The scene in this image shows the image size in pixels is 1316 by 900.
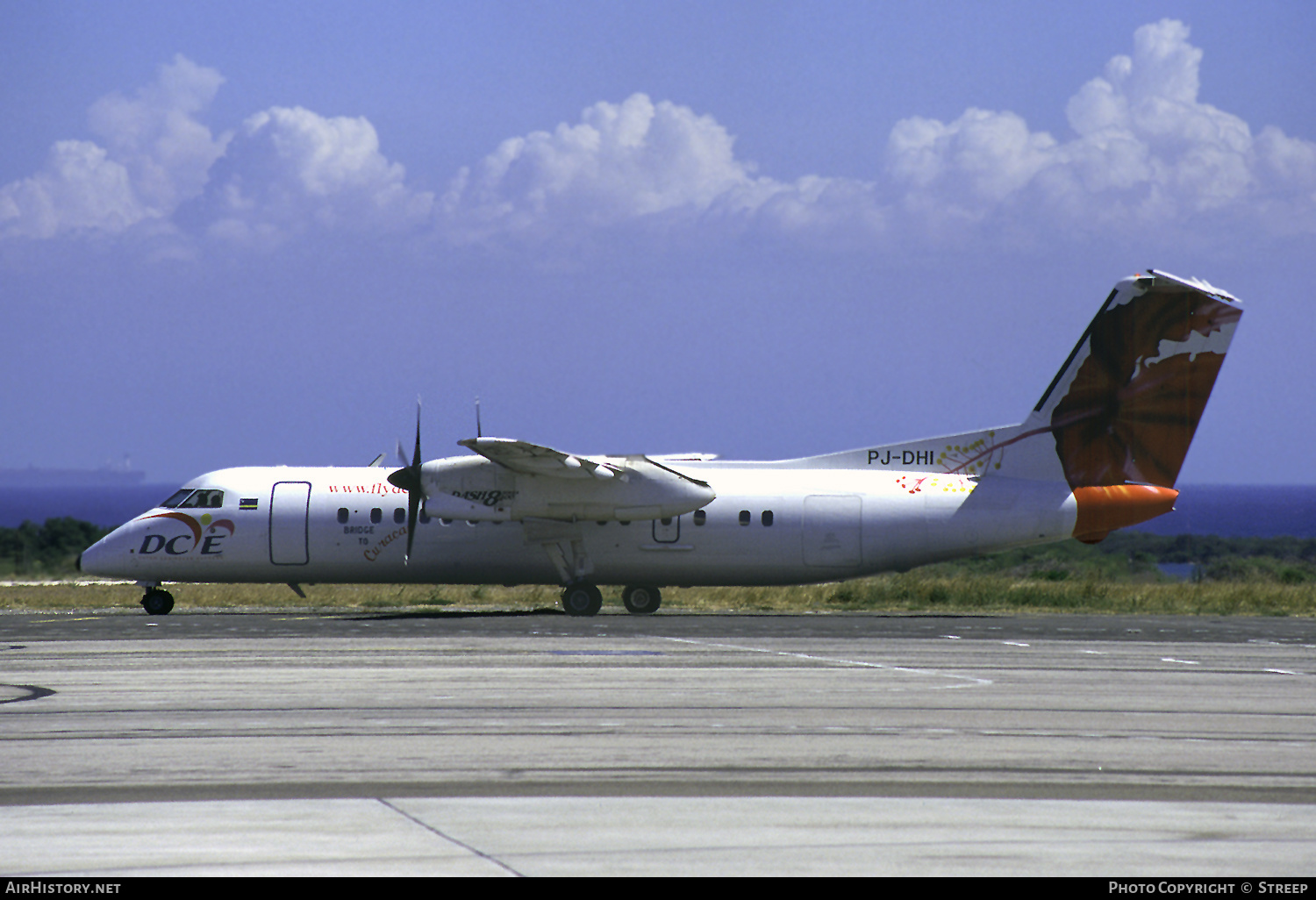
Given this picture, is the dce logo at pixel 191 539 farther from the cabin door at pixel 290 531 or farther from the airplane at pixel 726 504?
the cabin door at pixel 290 531

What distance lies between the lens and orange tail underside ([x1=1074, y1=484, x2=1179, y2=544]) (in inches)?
1056

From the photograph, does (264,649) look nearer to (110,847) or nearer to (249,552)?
(249,552)

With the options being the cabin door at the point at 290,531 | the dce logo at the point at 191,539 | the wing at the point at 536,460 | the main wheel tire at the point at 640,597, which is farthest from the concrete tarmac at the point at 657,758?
the main wheel tire at the point at 640,597

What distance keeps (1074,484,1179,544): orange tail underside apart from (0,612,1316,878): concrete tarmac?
214 inches

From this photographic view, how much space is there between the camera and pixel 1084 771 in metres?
11.0

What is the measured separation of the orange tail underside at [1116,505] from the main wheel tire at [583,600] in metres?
10.3

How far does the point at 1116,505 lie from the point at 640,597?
1061 cm

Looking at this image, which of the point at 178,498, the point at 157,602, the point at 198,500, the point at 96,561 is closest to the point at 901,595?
the point at 198,500

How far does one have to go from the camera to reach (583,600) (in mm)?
28672

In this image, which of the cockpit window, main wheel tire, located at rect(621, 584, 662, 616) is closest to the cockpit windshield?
the cockpit window

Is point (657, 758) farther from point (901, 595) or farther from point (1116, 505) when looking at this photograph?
point (901, 595)

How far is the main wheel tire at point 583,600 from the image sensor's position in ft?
93.9

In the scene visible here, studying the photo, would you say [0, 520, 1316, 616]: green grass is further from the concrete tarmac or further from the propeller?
the concrete tarmac
